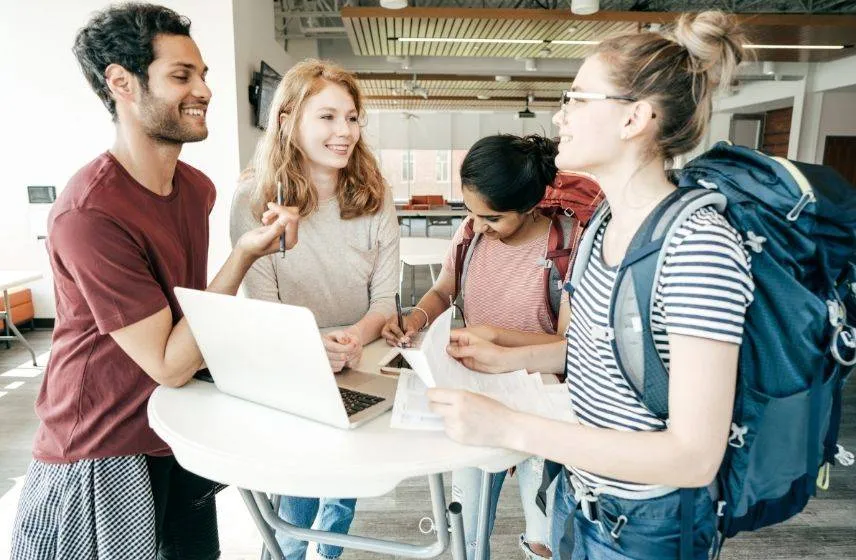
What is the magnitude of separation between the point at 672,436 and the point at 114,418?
3.67 feet

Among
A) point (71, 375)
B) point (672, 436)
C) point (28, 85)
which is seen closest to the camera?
point (672, 436)

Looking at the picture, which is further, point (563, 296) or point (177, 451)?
point (563, 296)

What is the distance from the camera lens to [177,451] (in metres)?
1.00

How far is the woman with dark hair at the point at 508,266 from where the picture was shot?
5.10 feet

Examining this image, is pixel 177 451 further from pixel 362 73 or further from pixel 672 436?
pixel 362 73

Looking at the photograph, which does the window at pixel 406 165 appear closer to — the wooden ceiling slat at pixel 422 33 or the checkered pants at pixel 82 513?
the wooden ceiling slat at pixel 422 33

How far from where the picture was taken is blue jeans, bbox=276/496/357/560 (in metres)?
1.75

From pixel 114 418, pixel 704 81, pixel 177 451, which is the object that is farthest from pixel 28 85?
pixel 704 81

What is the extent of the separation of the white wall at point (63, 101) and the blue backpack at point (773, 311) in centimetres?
461

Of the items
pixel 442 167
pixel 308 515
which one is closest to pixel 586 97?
pixel 308 515

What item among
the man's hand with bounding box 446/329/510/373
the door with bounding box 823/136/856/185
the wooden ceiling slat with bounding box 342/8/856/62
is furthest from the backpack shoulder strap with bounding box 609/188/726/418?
the door with bounding box 823/136/856/185

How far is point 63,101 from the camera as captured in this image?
194 inches

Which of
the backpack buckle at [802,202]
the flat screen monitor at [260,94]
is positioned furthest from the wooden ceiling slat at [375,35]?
the backpack buckle at [802,202]

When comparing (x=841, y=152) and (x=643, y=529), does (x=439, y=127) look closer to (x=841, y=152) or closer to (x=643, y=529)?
(x=841, y=152)
